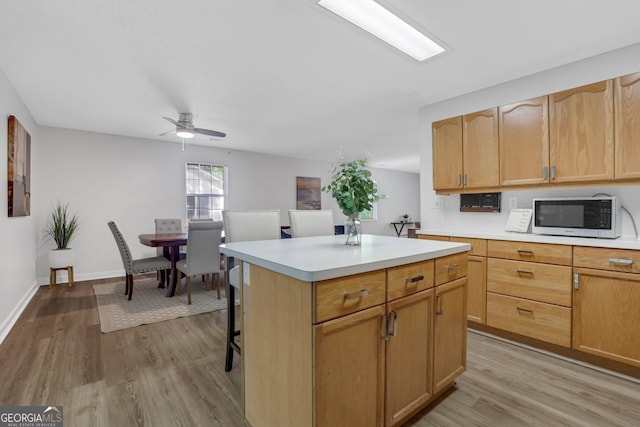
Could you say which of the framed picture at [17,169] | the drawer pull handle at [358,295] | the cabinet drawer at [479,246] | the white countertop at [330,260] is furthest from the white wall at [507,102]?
the framed picture at [17,169]

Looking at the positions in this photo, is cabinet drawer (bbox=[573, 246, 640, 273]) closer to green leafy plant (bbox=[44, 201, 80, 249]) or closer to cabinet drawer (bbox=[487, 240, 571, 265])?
cabinet drawer (bbox=[487, 240, 571, 265])

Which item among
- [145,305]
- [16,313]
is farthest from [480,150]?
[16,313]

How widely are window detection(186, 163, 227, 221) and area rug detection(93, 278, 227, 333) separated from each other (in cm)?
196

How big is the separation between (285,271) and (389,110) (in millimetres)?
3329

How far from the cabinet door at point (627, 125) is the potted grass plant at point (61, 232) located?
637cm

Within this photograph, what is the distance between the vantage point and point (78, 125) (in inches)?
179

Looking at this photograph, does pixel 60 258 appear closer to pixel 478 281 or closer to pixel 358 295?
pixel 358 295

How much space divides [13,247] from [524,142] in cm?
516

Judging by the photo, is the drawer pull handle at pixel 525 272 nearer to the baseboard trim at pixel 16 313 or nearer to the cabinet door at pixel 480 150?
the cabinet door at pixel 480 150

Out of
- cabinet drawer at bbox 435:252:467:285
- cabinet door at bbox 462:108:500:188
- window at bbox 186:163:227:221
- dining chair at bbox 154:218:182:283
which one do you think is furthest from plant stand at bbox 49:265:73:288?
cabinet door at bbox 462:108:500:188

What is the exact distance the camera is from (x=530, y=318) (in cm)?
237

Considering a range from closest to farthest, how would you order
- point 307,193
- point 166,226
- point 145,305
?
point 145,305 → point 166,226 → point 307,193

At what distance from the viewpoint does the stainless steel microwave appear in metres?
2.18

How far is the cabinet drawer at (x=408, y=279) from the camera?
1342mm
